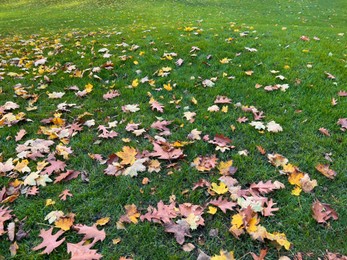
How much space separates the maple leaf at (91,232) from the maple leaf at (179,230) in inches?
20.1

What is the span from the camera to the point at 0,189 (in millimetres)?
2709

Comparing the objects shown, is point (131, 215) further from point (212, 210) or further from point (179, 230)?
point (212, 210)

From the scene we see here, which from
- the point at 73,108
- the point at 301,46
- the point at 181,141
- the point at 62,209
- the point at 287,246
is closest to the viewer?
the point at 287,246

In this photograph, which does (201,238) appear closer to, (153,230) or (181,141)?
(153,230)

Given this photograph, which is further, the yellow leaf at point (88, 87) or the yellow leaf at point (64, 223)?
the yellow leaf at point (88, 87)

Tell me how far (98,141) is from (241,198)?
1.75 metres

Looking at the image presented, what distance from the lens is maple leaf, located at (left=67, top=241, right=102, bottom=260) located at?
209 centimetres

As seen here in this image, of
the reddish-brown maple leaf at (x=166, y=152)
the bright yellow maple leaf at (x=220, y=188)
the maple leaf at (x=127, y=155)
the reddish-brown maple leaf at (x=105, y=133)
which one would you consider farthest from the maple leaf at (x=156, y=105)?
the bright yellow maple leaf at (x=220, y=188)

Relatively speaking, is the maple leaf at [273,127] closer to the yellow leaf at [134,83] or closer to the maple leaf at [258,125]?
the maple leaf at [258,125]

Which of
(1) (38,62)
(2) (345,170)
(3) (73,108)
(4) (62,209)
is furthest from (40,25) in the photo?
(2) (345,170)

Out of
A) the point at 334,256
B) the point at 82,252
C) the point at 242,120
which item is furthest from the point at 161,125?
the point at 334,256

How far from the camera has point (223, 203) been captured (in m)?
2.51

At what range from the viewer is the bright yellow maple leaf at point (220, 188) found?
8.59 ft

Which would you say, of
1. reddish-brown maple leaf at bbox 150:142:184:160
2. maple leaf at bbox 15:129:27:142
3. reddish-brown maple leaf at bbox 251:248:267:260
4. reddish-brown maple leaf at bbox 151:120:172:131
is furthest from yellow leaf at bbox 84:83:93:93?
reddish-brown maple leaf at bbox 251:248:267:260
